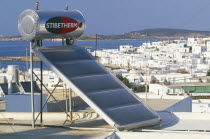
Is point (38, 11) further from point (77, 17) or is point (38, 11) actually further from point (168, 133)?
point (168, 133)

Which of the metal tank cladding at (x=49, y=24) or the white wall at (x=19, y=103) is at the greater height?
the metal tank cladding at (x=49, y=24)

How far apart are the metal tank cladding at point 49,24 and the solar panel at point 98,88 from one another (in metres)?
0.27

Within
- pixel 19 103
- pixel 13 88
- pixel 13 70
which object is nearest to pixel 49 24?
pixel 19 103

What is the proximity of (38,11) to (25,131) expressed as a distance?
6.49 ft

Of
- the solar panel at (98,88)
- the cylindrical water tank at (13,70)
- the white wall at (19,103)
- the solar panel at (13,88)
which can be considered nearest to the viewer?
the solar panel at (98,88)

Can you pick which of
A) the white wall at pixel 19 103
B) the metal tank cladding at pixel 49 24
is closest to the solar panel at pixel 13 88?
the white wall at pixel 19 103

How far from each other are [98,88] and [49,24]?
4.45 feet

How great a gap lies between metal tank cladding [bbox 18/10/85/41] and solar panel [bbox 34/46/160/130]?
27cm

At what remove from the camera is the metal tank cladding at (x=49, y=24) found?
8523 mm

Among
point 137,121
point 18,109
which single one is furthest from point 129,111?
point 18,109

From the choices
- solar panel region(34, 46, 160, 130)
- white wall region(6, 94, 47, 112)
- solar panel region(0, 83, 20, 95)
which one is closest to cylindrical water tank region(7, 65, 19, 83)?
solar panel region(0, 83, 20, 95)

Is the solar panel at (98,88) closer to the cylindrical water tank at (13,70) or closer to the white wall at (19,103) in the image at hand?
the white wall at (19,103)

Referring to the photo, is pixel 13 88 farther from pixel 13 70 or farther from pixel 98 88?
pixel 98 88

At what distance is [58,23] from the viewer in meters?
8.83
